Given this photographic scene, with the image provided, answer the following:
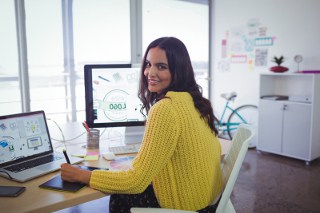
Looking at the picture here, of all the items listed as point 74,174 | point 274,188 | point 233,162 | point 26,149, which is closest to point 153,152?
point 74,174

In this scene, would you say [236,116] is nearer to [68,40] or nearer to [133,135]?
[68,40]

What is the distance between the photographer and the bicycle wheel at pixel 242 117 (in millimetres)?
4635

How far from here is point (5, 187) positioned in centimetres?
126

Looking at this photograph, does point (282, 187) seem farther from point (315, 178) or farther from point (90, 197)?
point (90, 197)

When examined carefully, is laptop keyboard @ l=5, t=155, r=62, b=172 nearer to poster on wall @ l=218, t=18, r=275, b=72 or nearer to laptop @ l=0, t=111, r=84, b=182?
laptop @ l=0, t=111, r=84, b=182

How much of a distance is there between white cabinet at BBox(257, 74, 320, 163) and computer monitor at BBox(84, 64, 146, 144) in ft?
8.27

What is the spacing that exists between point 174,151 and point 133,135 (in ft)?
2.97

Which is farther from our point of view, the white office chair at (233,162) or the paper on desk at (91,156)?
the paper on desk at (91,156)

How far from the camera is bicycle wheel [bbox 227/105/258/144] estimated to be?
182 inches

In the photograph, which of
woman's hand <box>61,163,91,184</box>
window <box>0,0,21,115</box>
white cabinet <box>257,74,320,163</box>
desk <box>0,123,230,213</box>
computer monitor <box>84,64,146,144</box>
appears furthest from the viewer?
white cabinet <box>257,74,320,163</box>

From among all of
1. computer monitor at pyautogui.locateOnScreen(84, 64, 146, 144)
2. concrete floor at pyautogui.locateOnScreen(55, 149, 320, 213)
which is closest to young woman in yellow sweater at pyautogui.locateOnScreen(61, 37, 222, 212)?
computer monitor at pyautogui.locateOnScreen(84, 64, 146, 144)

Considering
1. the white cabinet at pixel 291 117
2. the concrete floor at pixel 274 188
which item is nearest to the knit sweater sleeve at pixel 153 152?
the concrete floor at pixel 274 188

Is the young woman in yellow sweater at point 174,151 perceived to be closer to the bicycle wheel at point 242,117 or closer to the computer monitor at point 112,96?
the computer monitor at point 112,96

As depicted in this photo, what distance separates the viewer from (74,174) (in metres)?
1.27
